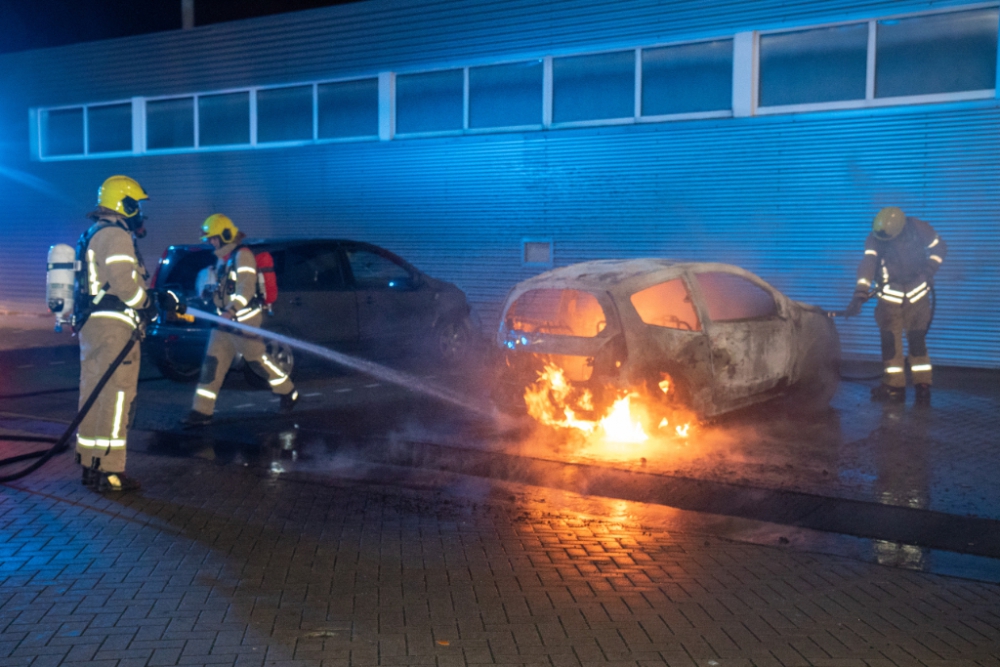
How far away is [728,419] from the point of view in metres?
9.09

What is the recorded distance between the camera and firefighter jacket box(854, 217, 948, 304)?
9.57 m

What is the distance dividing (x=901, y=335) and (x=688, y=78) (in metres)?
6.06

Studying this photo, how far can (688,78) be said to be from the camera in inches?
563

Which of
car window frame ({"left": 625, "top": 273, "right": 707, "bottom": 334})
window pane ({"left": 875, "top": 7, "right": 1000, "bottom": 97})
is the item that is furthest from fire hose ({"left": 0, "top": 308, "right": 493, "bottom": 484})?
window pane ({"left": 875, "top": 7, "right": 1000, "bottom": 97})

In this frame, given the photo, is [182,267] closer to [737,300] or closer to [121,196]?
[121,196]

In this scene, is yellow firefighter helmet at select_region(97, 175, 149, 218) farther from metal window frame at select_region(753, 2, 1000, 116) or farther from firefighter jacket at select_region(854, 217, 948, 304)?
metal window frame at select_region(753, 2, 1000, 116)

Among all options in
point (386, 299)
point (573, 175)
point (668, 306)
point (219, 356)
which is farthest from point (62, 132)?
point (668, 306)

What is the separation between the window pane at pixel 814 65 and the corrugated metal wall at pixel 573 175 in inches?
10.3

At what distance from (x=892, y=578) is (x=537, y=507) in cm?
223

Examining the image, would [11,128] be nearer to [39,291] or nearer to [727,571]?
[39,291]

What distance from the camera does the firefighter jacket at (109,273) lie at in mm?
6527

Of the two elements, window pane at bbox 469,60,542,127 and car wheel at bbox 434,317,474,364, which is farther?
window pane at bbox 469,60,542,127

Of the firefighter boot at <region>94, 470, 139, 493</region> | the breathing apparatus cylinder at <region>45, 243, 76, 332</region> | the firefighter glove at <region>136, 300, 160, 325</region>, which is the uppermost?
the breathing apparatus cylinder at <region>45, 243, 76, 332</region>

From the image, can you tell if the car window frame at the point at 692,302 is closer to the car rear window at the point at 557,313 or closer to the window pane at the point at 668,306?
the window pane at the point at 668,306
